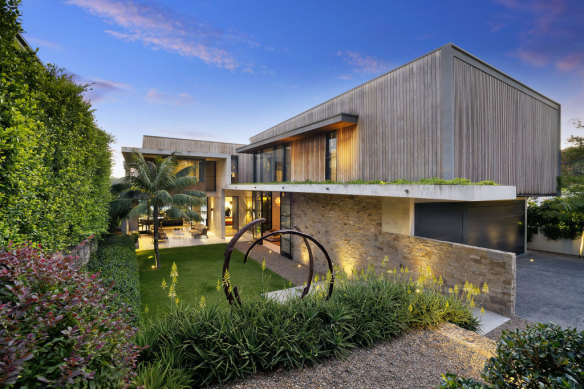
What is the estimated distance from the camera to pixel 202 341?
3637mm

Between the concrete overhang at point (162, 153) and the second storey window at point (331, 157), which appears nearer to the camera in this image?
the second storey window at point (331, 157)

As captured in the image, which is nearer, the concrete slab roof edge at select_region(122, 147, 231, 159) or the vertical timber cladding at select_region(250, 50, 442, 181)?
the vertical timber cladding at select_region(250, 50, 442, 181)

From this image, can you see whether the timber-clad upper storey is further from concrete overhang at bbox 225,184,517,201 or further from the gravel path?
the gravel path

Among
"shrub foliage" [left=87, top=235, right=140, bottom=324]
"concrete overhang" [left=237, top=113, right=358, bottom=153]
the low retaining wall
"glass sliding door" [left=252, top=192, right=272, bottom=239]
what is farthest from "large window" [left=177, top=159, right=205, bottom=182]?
the low retaining wall

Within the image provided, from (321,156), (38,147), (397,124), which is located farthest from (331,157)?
(38,147)

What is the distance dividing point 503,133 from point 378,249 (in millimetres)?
6892

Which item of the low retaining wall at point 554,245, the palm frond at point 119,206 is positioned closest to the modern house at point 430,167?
the low retaining wall at point 554,245

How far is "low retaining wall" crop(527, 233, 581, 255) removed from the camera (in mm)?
13273

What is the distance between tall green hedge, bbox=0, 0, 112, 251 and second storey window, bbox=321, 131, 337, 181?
900 cm

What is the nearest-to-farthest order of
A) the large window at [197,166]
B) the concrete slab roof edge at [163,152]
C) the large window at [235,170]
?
the concrete slab roof edge at [163,152]
the large window at [197,166]
the large window at [235,170]

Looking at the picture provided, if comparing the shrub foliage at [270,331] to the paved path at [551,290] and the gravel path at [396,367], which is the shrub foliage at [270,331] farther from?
the paved path at [551,290]

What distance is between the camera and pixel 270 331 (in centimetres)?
390

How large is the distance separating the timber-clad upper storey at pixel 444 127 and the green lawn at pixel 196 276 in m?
5.73

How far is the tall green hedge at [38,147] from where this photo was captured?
11.0ft
